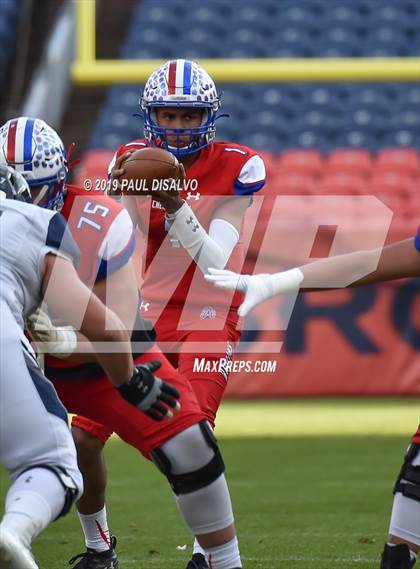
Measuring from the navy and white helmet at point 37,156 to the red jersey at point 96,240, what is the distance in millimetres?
98

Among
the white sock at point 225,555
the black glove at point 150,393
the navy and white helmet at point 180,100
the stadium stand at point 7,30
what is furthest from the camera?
the stadium stand at point 7,30

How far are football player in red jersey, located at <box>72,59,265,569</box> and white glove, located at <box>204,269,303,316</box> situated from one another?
1.73 feet

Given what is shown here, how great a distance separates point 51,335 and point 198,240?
0.91m

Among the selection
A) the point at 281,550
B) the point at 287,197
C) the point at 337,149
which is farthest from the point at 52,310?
the point at 337,149

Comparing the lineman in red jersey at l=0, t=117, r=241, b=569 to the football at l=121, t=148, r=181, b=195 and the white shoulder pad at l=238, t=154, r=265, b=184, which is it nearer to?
the football at l=121, t=148, r=181, b=195

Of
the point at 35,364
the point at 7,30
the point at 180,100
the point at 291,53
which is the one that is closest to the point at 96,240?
the point at 35,364

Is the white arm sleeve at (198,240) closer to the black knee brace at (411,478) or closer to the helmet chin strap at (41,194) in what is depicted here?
the helmet chin strap at (41,194)

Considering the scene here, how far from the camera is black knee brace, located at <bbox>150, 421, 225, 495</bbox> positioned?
3.37 meters

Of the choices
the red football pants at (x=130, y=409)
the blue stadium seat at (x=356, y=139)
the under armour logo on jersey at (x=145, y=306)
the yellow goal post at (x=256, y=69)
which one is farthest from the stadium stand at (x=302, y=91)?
the red football pants at (x=130, y=409)

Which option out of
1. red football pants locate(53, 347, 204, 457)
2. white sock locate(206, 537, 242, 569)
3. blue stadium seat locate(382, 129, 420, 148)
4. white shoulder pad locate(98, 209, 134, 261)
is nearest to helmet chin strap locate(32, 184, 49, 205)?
white shoulder pad locate(98, 209, 134, 261)

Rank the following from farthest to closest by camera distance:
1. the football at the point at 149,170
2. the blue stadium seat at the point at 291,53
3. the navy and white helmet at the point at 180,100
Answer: the blue stadium seat at the point at 291,53, the navy and white helmet at the point at 180,100, the football at the point at 149,170

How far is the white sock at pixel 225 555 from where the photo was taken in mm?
3461

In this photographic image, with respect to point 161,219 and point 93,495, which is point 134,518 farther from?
point 161,219

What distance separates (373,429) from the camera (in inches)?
295
